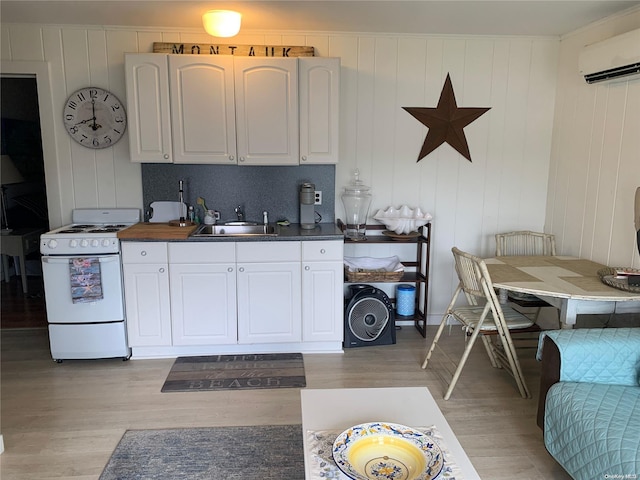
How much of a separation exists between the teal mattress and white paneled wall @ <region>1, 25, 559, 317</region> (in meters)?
2.03

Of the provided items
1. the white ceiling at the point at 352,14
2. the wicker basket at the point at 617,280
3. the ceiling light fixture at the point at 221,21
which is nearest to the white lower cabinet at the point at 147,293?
the ceiling light fixture at the point at 221,21

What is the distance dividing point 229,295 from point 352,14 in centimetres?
209

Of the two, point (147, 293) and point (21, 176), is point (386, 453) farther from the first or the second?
point (21, 176)

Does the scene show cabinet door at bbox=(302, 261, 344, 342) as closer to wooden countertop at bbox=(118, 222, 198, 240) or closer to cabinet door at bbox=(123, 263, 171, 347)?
wooden countertop at bbox=(118, 222, 198, 240)

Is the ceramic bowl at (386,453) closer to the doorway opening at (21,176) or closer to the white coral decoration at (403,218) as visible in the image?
the white coral decoration at (403,218)

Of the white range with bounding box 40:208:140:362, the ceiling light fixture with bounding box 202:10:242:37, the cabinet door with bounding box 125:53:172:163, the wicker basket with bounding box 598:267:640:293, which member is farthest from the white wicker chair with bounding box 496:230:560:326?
the white range with bounding box 40:208:140:362

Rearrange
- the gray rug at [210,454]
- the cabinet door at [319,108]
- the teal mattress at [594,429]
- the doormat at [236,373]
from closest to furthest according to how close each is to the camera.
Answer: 1. the teal mattress at [594,429]
2. the gray rug at [210,454]
3. the doormat at [236,373]
4. the cabinet door at [319,108]

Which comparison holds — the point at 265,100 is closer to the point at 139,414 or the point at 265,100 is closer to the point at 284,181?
the point at 284,181

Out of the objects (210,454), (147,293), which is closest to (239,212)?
(147,293)

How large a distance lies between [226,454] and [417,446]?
113 cm

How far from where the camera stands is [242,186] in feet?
12.6

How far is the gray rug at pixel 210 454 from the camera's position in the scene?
2215 mm

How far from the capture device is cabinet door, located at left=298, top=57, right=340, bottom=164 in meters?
3.42

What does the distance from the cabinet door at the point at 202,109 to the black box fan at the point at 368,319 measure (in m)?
1.39
